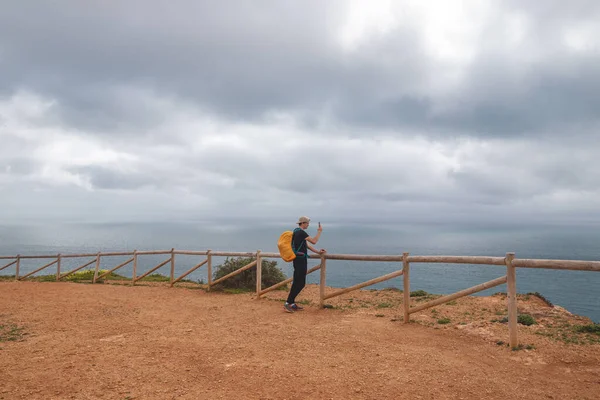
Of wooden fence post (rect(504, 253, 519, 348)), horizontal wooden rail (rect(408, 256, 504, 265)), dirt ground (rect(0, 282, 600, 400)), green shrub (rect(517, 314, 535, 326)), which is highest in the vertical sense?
horizontal wooden rail (rect(408, 256, 504, 265))

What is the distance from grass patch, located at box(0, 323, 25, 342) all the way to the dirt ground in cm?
9

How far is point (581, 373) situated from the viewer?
5.39 meters

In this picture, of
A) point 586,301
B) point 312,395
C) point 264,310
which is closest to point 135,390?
point 312,395

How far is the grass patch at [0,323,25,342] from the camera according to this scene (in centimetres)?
770

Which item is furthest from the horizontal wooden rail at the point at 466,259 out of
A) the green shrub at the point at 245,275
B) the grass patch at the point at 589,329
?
the green shrub at the point at 245,275

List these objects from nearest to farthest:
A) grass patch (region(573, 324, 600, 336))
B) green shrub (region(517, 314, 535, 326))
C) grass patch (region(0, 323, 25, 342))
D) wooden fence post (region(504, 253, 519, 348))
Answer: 1. wooden fence post (region(504, 253, 519, 348))
2. grass patch (region(573, 324, 600, 336))
3. grass patch (region(0, 323, 25, 342))
4. green shrub (region(517, 314, 535, 326))

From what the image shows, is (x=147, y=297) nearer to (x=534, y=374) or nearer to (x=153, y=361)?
(x=153, y=361)

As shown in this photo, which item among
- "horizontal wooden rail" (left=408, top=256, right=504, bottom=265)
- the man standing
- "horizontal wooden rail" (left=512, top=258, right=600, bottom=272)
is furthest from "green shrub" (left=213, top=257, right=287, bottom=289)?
"horizontal wooden rail" (left=512, top=258, right=600, bottom=272)

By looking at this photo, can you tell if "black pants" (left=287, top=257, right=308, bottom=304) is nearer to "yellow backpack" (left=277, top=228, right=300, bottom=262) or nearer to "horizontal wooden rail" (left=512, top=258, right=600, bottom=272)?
"yellow backpack" (left=277, top=228, right=300, bottom=262)

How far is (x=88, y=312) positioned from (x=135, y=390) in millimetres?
6626

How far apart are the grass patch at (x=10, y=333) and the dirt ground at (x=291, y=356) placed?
9 centimetres

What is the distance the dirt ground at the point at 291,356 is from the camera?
4.96 m

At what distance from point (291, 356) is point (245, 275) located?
365 inches

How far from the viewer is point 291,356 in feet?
20.5
